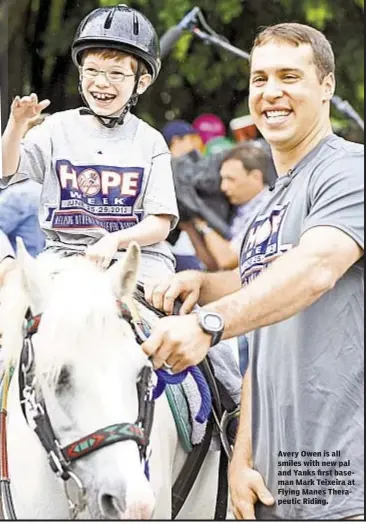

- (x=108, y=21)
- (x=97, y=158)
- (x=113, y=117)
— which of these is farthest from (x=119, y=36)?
(x=97, y=158)

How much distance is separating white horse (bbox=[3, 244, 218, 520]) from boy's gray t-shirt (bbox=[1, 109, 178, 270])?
0.93ft

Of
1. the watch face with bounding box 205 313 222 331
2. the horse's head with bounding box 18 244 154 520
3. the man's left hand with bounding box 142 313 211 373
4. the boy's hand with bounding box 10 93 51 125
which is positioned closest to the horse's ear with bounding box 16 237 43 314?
the horse's head with bounding box 18 244 154 520

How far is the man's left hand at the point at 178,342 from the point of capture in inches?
79.4

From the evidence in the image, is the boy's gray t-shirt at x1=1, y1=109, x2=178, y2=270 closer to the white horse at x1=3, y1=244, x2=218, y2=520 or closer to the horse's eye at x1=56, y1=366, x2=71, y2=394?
the white horse at x1=3, y1=244, x2=218, y2=520

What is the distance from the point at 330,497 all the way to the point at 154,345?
2.30 ft

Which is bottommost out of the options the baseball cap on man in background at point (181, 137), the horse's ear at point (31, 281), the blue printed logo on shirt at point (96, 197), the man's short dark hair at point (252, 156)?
the horse's ear at point (31, 281)

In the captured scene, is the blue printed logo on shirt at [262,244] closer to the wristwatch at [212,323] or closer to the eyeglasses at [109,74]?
the wristwatch at [212,323]

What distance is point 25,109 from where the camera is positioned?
2627 millimetres

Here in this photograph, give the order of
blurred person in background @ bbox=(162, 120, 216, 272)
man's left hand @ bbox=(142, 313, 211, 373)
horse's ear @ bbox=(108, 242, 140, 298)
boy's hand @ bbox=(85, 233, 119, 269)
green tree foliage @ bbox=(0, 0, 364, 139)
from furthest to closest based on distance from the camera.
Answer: blurred person in background @ bbox=(162, 120, 216, 272)
green tree foliage @ bbox=(0, 0, 364, 139)
boy's hand @ bbox=(85, 233, 119, 269)
horse's ear @ bbox=(108, 242, 140, 298)
man's left hand @ bbox=(142, 313, 211, 373)

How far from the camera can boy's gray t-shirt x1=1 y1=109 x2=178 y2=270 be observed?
2.65 meters

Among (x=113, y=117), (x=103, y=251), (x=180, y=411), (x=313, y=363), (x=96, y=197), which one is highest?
(x=113, y=117)

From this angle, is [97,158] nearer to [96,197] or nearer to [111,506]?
[96,197]

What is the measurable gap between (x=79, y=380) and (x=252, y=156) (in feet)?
3.97

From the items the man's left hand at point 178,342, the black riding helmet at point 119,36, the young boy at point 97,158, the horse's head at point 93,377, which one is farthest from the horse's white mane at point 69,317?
the black riding helmet at point 119,36
